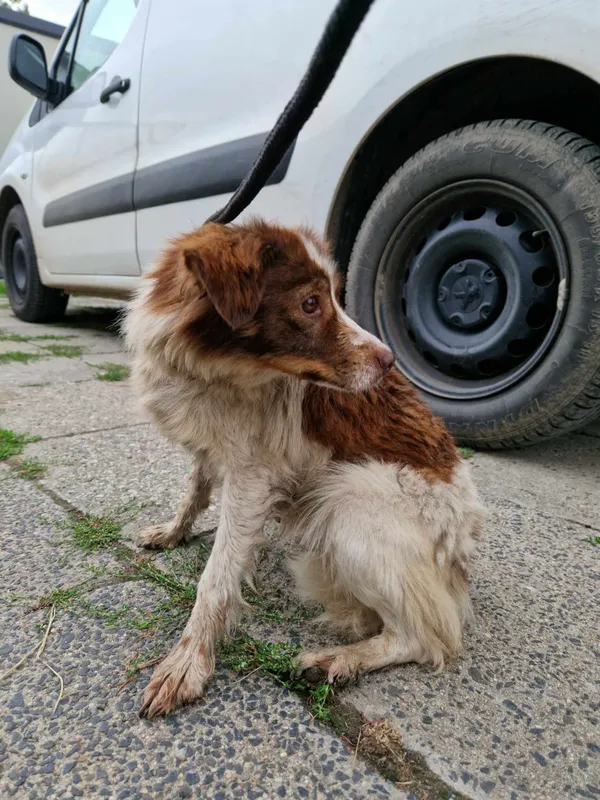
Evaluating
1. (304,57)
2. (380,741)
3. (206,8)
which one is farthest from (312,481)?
(206,8)

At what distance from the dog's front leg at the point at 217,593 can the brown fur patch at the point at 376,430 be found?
25cm

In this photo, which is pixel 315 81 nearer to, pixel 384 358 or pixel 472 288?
pixel 384 358

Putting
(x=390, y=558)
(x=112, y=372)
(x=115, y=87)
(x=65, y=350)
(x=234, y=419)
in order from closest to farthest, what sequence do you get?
(x=390, y=558) < (x=234, y=419) < (x=115, y=87) < (x=112, y=372) < (x=65, y=350)

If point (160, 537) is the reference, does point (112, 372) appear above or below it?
below

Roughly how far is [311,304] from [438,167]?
152cm

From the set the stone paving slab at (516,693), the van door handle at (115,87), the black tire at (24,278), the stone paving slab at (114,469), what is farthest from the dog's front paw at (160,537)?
the black tire at (24,278)

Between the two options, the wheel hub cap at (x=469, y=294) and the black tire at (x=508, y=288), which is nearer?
the black tire at (x=508, y=288)

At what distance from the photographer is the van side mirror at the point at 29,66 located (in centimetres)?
476

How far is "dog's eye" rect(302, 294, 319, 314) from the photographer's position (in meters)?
1.61

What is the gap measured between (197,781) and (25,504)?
143 cm

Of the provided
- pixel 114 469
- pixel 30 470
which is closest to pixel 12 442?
pixel 30 470

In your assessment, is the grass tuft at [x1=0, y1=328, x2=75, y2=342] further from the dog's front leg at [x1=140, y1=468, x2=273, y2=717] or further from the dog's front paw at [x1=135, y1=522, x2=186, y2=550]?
the dog's front leg at [x1=140, y1=468, x2=273, y2=717]

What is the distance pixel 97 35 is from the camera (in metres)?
4.86

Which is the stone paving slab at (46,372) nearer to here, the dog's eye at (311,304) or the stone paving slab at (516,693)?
the dog's eye at (311,304)
